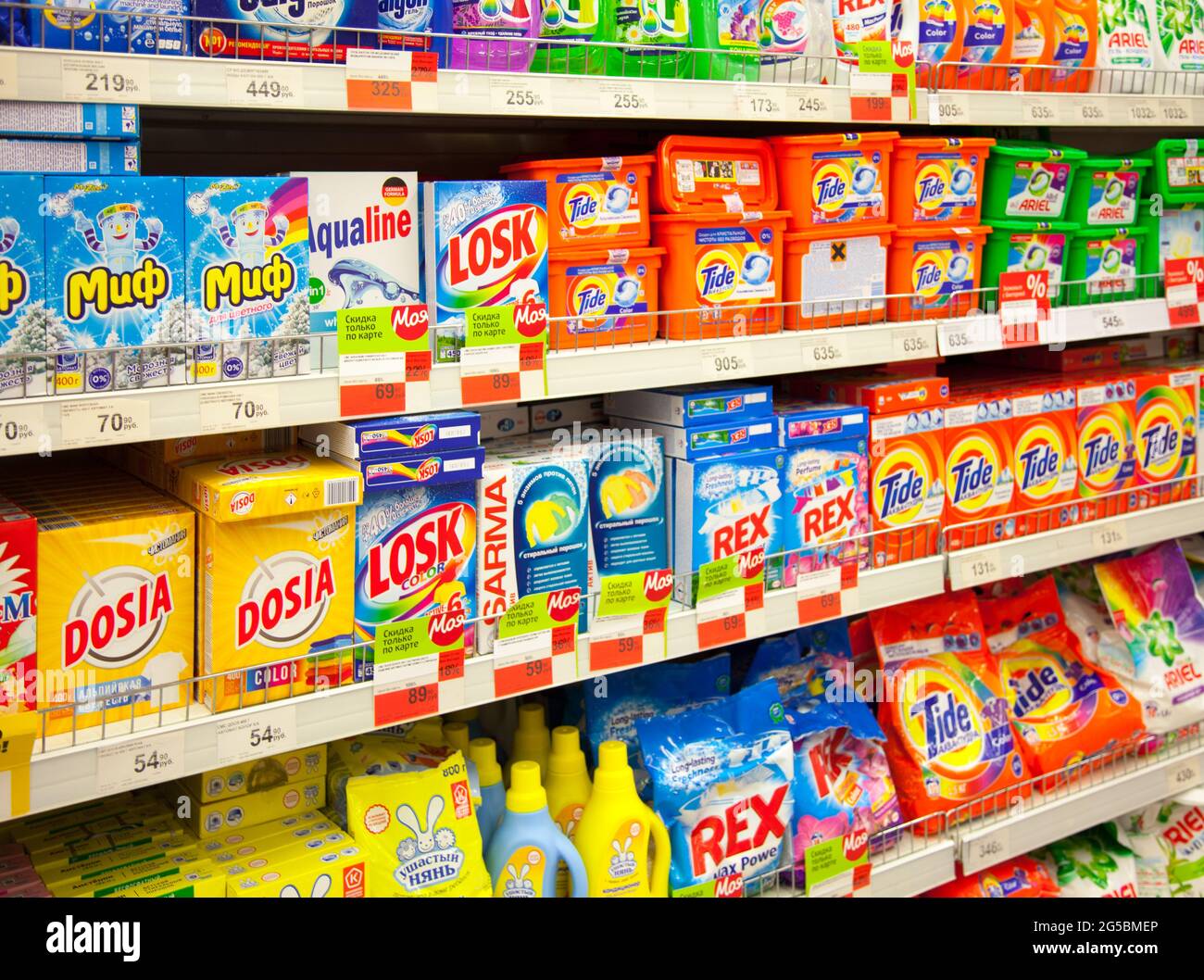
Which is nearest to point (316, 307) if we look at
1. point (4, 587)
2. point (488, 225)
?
point (488, 225)

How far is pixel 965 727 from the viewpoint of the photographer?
7.91 feet

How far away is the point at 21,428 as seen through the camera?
137cm

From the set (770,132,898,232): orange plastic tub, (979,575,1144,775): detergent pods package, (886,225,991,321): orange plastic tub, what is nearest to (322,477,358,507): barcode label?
(770,132,898,232): orange plastic tub

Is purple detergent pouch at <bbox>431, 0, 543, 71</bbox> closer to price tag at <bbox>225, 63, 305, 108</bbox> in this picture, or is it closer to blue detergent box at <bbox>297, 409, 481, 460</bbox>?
price tag at <bbox>225, 63, 305, 108</bbox>

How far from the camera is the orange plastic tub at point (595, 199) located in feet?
6.06

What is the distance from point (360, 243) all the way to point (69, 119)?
0.40m

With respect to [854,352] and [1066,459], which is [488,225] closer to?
[854,352]

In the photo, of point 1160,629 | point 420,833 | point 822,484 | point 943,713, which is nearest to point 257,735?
point 420,833

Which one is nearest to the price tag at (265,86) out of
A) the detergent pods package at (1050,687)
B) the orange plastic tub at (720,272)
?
the orange plastic tub at (720,272)

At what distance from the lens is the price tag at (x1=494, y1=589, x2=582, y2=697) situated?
5.79 feet

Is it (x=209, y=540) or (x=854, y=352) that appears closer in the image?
(x=209, y=540)

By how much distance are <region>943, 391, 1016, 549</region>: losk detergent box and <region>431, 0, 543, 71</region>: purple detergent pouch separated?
3.51 feet

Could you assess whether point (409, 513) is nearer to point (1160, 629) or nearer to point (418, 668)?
point (418, 668)
